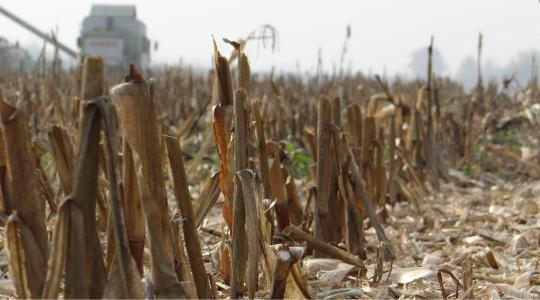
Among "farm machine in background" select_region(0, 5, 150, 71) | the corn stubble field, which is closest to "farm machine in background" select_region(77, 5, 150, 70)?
"farm machine in background" select_region(0, 5, 150, 71)

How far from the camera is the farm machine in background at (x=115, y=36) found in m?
15.7

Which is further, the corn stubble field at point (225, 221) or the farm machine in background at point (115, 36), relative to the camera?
the farm machine in background at point (115, 36)

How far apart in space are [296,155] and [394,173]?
1.39 m

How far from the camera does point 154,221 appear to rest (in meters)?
0.91

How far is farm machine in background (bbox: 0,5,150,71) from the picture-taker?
15.7 meters

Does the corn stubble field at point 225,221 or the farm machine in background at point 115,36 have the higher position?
the farm machine in background at point 115,36

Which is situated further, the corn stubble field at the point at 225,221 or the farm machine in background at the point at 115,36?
the farm machine in background at the point at 115,36

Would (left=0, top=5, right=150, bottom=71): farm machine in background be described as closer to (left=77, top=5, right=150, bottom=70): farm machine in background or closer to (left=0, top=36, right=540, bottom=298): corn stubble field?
(left=77, top=5, right=150, bottom=70): farm machine in background

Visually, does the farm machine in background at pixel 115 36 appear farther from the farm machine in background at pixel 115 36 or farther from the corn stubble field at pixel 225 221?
the corn stubble field at pixel 225 221

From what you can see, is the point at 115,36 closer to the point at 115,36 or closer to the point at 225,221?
the point at 115,36

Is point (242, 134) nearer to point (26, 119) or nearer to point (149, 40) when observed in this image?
point (26, 119)

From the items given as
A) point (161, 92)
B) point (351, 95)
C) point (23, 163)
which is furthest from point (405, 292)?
point (351, 95)

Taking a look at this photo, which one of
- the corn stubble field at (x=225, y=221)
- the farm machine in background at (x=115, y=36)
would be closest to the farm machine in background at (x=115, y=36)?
the farm machine in background at (x=115, y=36)

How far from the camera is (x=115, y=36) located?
15.8 meters
